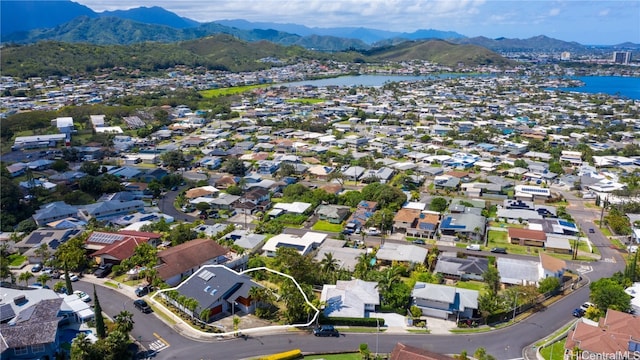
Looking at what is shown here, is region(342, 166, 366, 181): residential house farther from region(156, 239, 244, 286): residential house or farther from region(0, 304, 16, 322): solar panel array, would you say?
region(0, 304, 16, 322): solar panel array

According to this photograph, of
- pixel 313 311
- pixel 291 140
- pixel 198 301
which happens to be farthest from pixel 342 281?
pixel 291 140

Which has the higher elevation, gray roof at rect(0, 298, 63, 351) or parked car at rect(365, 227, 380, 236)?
gray roof at rect(0, 298, 63, 351)

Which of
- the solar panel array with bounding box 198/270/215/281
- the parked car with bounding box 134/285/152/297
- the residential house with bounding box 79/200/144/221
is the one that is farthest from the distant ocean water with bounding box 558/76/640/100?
the parked car with bounding box 134/285/152/297

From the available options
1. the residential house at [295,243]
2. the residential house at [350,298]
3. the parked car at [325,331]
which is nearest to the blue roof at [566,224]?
the residential house at [295,243]

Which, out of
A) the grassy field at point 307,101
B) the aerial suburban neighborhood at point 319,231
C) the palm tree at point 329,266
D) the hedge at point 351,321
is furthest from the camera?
the grassy field at point 307,101

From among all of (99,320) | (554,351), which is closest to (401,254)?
(554,351)

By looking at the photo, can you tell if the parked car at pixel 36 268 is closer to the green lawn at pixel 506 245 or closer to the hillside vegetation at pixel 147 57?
the green lawn at pixel 506 245
